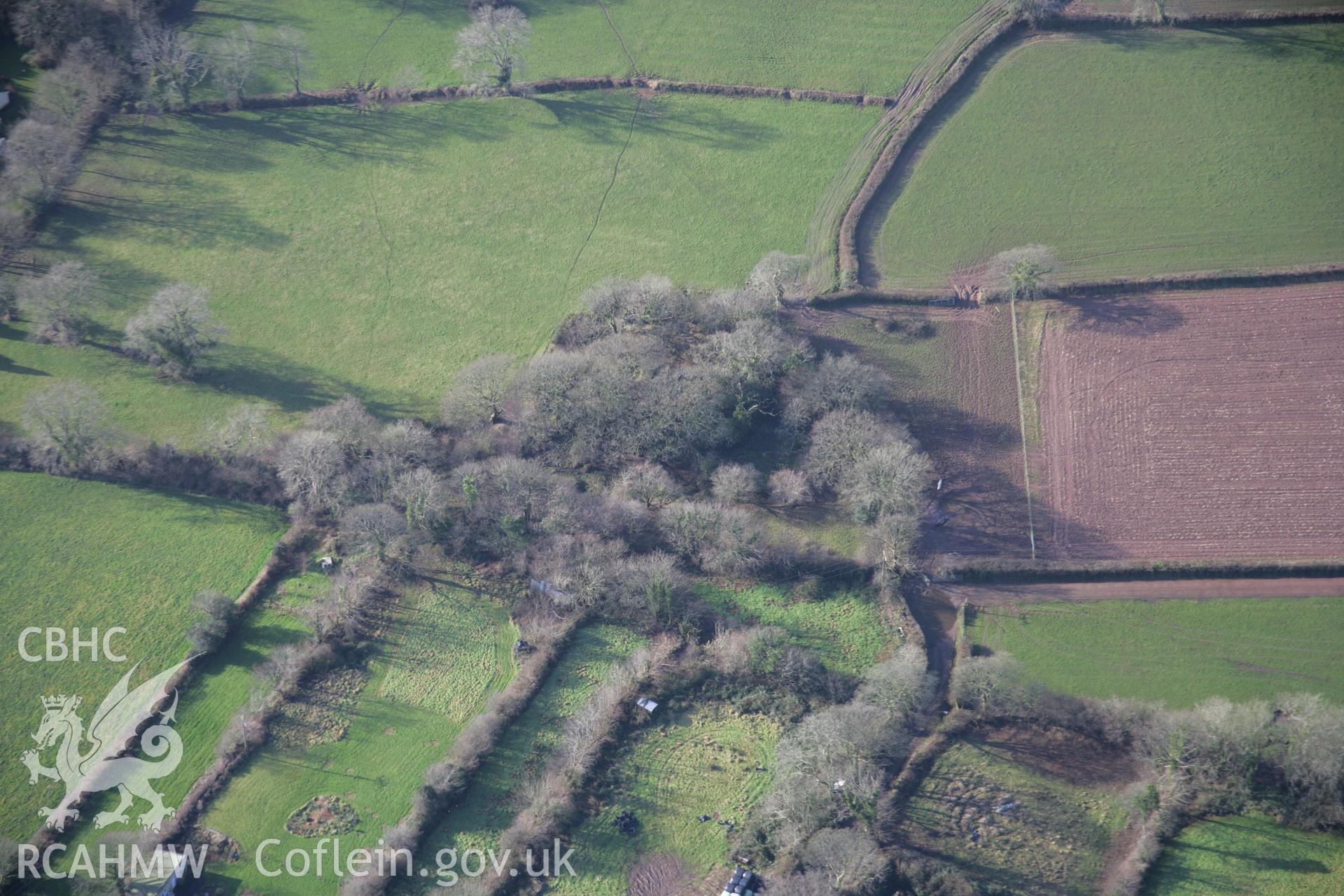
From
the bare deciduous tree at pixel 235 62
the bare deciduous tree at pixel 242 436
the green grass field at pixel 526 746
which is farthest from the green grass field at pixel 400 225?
the green grass field at pixel 526 746

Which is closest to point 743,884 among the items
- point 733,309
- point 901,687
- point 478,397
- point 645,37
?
point 901,687

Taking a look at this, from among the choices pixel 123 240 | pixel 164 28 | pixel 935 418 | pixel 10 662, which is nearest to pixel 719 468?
pixel 935 418

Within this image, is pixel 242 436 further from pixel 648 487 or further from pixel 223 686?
pixel 648 487

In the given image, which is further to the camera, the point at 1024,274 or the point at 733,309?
the point at 1024,274

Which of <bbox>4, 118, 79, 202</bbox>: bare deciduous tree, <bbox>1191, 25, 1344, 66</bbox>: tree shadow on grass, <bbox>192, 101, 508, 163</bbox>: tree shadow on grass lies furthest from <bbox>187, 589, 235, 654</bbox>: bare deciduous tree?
<bbox>1191, 25, 1344, 66</bbox>: tree shadow on grass

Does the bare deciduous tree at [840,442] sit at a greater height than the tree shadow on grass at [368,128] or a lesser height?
lesser

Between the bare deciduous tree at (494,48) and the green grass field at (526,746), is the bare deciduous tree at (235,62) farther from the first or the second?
the green grass field at (526,746)
